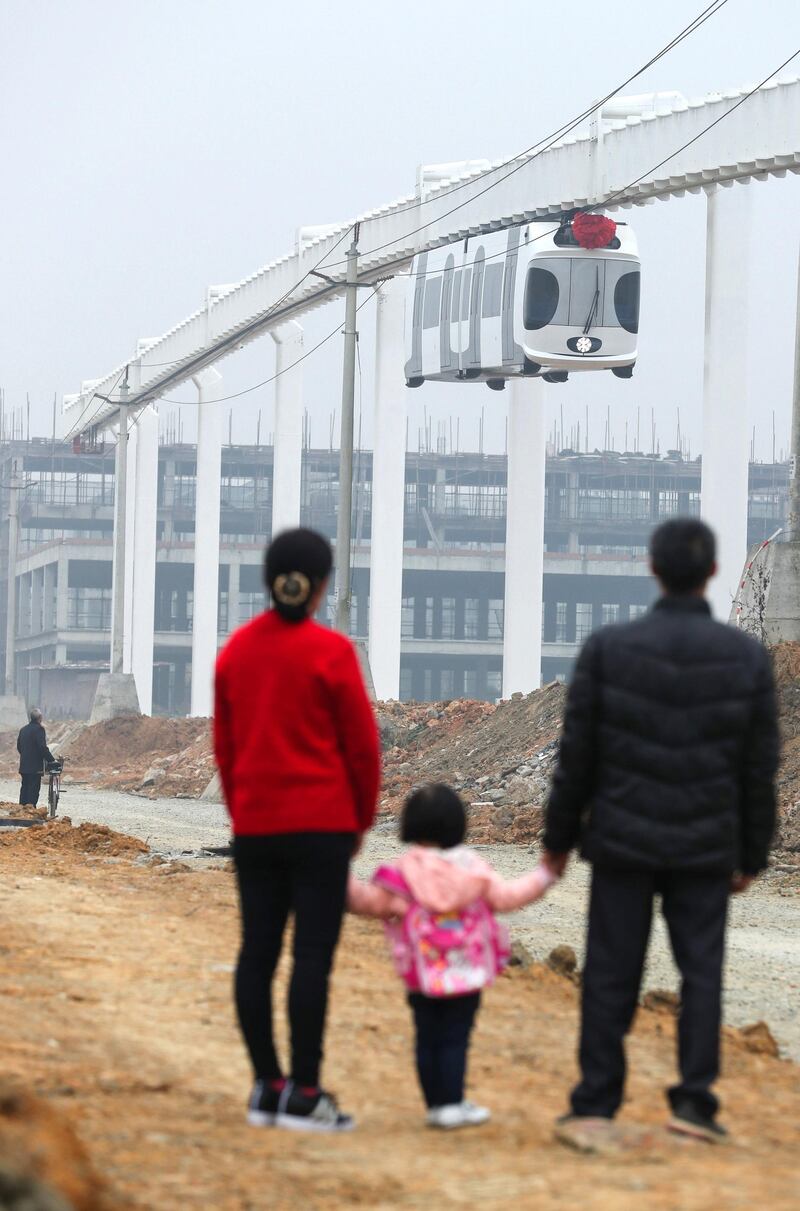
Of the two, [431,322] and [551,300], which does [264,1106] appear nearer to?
[551,300]

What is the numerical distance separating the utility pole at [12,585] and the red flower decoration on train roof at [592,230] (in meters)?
38.9

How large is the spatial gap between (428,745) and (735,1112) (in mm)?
27871

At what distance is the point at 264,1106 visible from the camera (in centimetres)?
543

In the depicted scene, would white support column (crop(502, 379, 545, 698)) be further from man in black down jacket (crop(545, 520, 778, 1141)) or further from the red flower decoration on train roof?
man in black down jacket (crop(545, 520, 778, 1141))

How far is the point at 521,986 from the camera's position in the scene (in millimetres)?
9203

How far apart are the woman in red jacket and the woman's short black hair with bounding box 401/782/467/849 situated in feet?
0.41

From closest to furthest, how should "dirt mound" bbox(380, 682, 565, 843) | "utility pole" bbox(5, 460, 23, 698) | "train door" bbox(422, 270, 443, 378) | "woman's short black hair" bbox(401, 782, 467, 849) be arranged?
1. "woman's short black hair" bbox(401, 782, 467, 849)
2. "dirt mound" bbox(380, 682, 565, 843)
3. "train door" bbox(422, 270, 443, 378)
4. "utility pole" bbox(5, 460, 23, 698)

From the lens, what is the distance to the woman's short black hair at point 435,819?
538cm

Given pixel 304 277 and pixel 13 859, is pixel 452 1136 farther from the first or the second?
pixel 304 277

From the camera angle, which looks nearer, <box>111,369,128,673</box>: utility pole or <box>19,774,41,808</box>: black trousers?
<box>19,774,41,808</box>: black trousers

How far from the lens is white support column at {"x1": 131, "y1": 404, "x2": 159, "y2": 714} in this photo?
5844cm

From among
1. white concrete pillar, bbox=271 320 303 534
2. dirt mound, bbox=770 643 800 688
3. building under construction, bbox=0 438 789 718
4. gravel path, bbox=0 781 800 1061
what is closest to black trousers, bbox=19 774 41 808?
gravel path, bbox=0 781 800 1061

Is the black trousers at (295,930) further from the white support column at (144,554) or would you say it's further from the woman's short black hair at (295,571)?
the white support column at (144,554)

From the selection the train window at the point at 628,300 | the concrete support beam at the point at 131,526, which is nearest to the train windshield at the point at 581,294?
the train window at the point at 628,300
